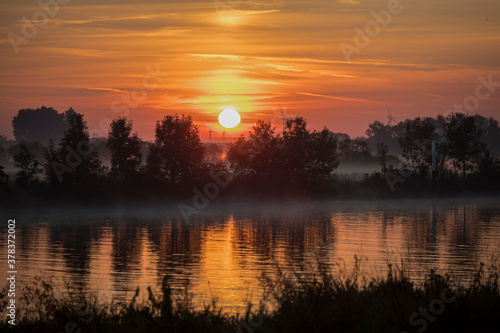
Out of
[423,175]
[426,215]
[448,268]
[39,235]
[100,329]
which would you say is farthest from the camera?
[423,175]

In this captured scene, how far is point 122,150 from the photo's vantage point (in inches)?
3295

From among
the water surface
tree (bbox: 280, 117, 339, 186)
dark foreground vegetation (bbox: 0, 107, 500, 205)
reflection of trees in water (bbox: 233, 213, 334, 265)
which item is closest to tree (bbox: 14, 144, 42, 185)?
dark foreground vegetation (bbox: 0, 107, 500, 205)

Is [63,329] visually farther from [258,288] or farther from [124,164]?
[124,164]

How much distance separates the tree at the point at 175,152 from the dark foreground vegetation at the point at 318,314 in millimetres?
67378

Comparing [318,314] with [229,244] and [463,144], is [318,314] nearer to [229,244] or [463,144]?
[229,244]

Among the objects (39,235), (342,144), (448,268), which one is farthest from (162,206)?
(342,144)

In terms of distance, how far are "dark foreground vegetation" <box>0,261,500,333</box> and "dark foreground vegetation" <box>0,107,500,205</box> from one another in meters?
60.3

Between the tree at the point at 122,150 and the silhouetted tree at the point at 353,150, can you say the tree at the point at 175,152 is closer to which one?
→ the tree at the point at 122,150

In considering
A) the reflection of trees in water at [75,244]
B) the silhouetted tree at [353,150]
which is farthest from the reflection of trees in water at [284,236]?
the silhouetted tree at [353,150]

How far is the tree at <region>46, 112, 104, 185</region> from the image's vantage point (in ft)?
247

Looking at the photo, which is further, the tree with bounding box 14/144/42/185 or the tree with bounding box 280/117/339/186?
the tree with bounding box 280/117/339/186

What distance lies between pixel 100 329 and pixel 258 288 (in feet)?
35.6

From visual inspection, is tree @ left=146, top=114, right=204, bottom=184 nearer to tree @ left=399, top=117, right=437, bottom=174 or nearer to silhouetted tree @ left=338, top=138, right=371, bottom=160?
tree @ left=399, top=117, right=437, bottom=174

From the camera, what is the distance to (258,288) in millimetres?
25359
